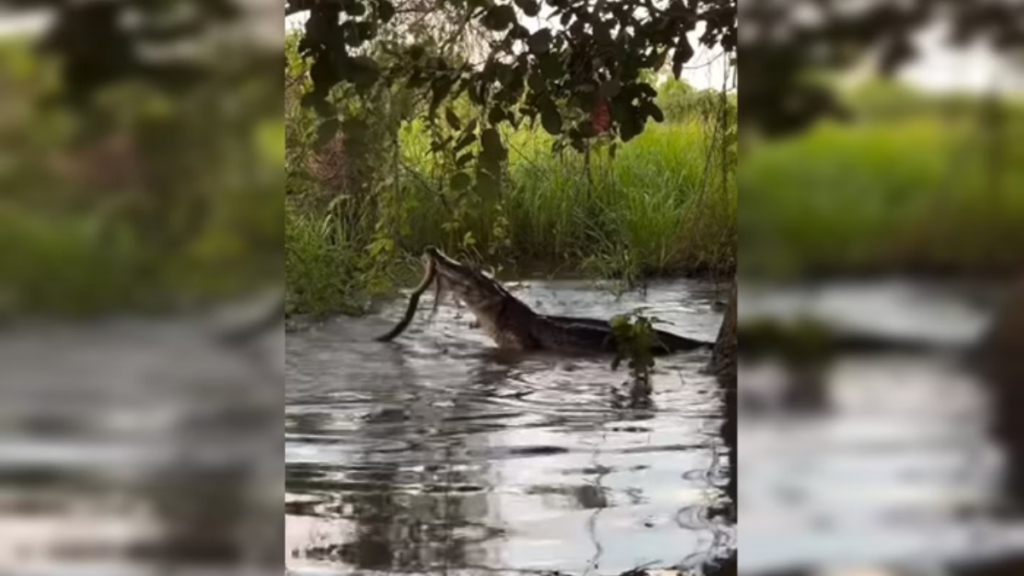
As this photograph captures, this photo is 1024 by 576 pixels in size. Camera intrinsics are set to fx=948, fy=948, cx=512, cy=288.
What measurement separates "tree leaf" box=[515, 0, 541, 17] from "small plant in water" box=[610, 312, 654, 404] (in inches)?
20.9

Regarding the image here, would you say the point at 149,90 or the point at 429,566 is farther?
the point at 429,566

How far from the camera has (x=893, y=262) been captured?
516mm

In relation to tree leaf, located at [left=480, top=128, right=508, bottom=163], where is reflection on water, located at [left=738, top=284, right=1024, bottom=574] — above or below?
below

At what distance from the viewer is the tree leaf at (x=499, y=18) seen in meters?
1.39

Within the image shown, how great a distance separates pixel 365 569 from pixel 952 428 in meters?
1.02

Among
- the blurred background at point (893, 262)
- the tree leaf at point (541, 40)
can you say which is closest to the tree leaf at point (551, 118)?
the tree leaf at point (541, 40)

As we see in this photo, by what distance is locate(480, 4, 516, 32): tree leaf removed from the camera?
1393mm

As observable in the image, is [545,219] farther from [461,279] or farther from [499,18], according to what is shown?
[499,18]

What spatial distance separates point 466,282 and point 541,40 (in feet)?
1.43

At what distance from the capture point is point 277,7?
0.54m

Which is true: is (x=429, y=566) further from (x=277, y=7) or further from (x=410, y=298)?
(x=277, y=7)

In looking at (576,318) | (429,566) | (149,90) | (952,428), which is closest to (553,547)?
(429,566)

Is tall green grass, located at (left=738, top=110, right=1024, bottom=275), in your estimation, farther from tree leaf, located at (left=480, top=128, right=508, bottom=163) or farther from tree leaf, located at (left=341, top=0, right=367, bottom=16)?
tree leaf, located at (left=480, top=128, right=508, bottom=163)

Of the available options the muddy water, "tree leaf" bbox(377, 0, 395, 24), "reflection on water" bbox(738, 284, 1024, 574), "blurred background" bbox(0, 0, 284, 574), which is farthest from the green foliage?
"reflection on water" bbox(738, 284, 1024, 574)
